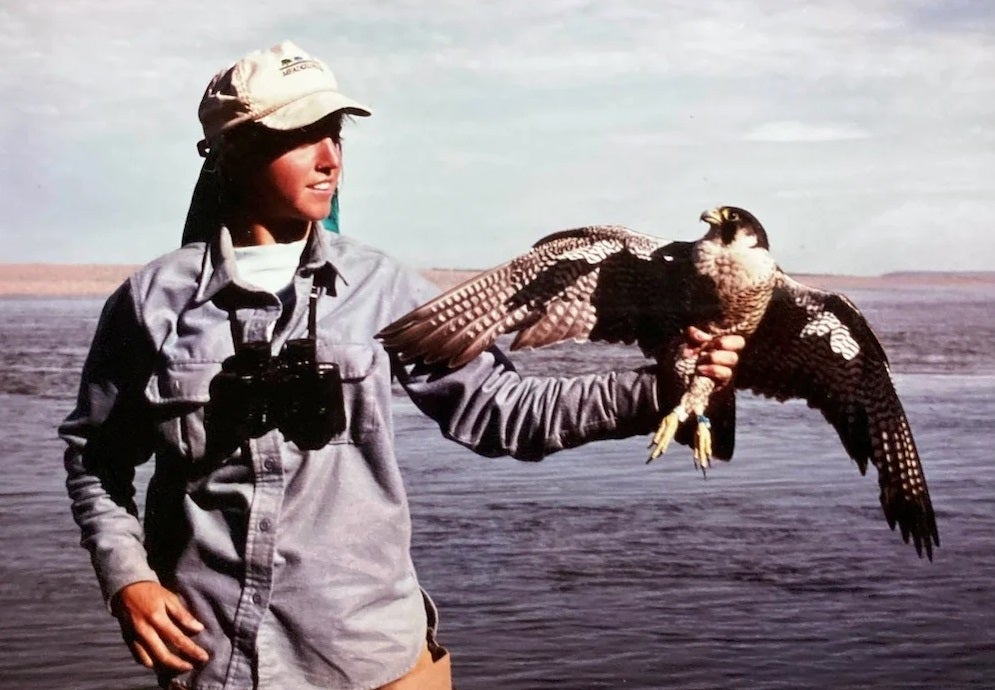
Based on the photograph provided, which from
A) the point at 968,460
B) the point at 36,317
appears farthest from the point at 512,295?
the point at 36,317

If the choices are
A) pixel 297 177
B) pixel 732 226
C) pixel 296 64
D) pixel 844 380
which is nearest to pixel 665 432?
pixel 732 226

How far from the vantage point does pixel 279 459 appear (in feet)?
6.25

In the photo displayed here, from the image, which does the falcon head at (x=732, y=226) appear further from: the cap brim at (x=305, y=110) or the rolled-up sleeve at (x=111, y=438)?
the rolled-up sleeve at (x=111, y=438)

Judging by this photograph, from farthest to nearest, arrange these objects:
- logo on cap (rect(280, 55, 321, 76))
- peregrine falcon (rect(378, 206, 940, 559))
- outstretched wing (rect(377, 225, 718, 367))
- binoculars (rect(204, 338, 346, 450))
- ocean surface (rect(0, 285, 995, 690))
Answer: ocean surface (rect(0, 285, 995, 690)) < outstretched wing (rect(377, 225, 718, 367)) < peregrine falcon (rect(378, 206, 940, 559)) < logo on cap (rect(280, 55, 321, 76)) < binoculars (rect(204, 338, 346, 450))

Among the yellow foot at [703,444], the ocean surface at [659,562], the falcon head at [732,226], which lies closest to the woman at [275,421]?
the yellow foot at [703,444]

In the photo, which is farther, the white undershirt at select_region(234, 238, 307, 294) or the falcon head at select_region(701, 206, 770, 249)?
the falcon head at select_region(701, 206, 770, 249)

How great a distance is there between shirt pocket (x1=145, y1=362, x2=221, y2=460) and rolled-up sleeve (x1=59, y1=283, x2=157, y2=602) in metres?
0.06

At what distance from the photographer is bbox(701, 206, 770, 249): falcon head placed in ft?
7.27

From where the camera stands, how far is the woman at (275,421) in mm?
1909

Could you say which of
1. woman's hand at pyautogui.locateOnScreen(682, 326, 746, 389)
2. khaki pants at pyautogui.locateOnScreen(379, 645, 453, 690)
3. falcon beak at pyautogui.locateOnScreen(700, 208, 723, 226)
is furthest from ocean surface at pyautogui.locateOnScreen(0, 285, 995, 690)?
woman's hand at pyautogui.locateOnScreen(682, 326, 746, 389)

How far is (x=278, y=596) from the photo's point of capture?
1.92 m

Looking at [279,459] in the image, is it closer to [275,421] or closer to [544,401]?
[275,421]

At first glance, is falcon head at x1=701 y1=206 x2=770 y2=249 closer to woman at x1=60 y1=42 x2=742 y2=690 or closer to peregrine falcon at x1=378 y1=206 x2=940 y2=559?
peregrine falcon at x1=378 y1=206 x2=940 y2=559

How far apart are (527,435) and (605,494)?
6463 mm
